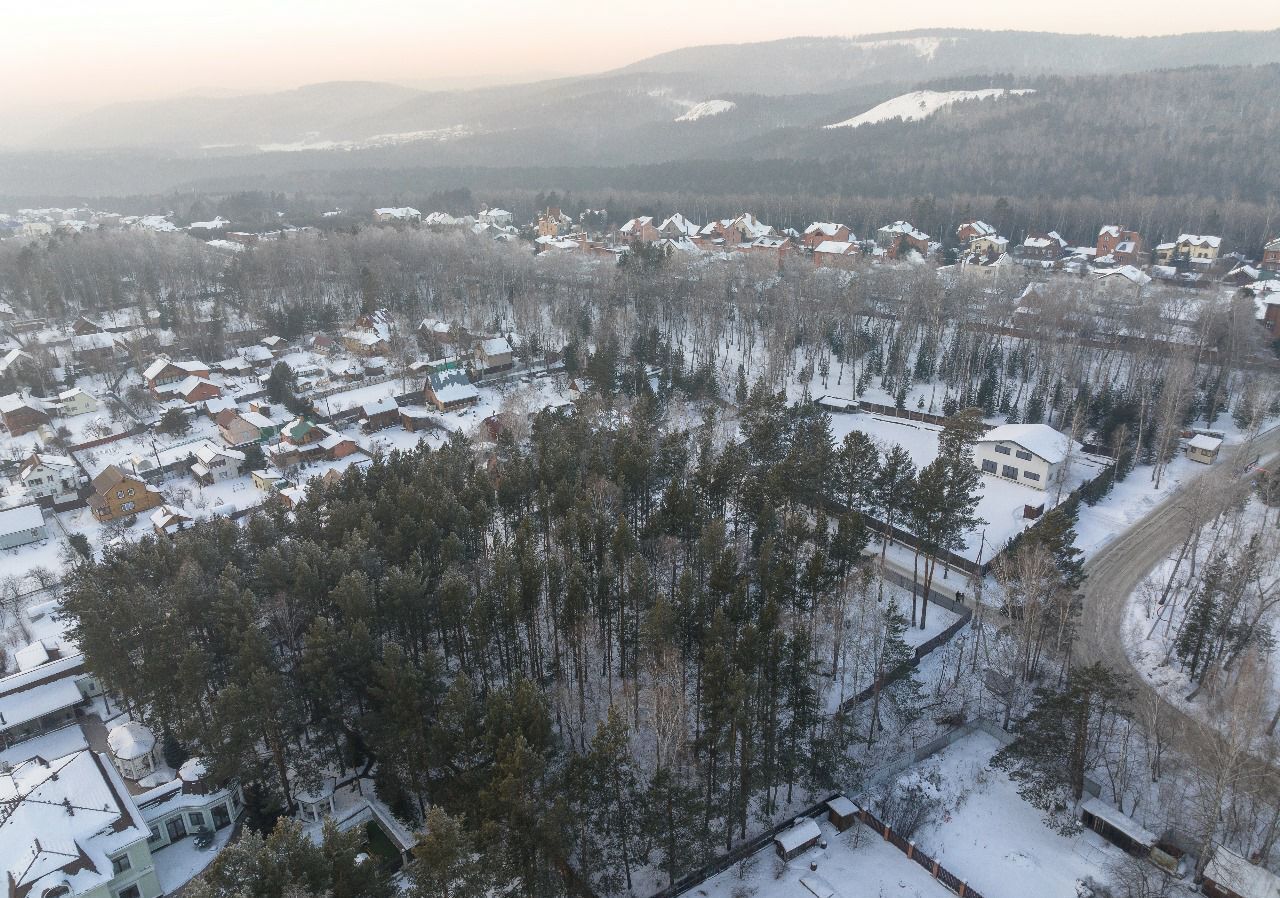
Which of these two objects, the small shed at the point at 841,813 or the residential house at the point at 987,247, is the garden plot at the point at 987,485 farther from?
the residential house at the point at 987,247

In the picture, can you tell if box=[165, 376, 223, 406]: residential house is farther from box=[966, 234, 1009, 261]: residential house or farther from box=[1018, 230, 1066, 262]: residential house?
box=[1018, 230, 1066, 262]: residential house

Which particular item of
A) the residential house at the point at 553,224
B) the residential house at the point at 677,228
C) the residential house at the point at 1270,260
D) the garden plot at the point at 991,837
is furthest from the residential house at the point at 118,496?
the residential house at the point at 1270,260

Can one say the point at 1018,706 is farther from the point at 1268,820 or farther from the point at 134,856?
the point at 134,856

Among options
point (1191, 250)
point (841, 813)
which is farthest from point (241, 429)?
point (1191, 250)

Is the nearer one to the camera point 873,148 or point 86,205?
point 873,148

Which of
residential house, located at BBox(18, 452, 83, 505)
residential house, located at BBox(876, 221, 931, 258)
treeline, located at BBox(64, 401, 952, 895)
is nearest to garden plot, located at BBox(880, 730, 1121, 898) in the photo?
treeline, located at BBox(64, 401, 952, 895)

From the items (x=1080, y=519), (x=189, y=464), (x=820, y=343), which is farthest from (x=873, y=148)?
(x=189, y=464)
